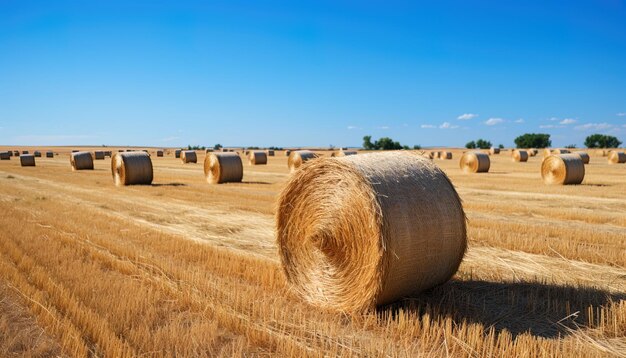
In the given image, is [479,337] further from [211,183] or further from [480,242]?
[211,183]

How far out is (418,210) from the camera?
16.8 feet

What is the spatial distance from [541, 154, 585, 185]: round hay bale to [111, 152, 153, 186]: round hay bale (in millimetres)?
15392

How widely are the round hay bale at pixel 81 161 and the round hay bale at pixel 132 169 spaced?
12138 millimetres

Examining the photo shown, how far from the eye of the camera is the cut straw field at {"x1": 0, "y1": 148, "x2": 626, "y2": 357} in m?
4.14

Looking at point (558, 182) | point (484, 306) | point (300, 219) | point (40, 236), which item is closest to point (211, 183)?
point (40, 236)

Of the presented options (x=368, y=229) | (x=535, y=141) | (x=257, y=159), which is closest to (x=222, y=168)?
(x=368, y=229)

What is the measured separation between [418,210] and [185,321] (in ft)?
8.19

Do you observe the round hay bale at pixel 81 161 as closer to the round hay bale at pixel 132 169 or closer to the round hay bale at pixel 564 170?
the round hay bale at pixel 132 169

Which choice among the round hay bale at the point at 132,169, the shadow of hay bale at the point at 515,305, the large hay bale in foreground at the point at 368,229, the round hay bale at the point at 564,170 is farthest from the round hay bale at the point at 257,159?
the shadow of hay bale at the point at 515,305

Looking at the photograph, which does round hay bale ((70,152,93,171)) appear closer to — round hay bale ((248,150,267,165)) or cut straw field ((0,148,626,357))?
round hay bale ((248,150,267,165))

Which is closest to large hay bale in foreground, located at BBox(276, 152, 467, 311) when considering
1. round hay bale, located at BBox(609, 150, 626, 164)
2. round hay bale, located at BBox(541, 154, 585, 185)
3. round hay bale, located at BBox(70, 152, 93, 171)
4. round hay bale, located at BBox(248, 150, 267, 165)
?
round hay bale, located at BBox(541, 154, 585, 185)

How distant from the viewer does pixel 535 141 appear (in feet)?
317

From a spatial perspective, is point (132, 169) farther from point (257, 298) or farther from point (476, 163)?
point (476, 163)

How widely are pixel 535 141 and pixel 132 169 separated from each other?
91.9 meters
